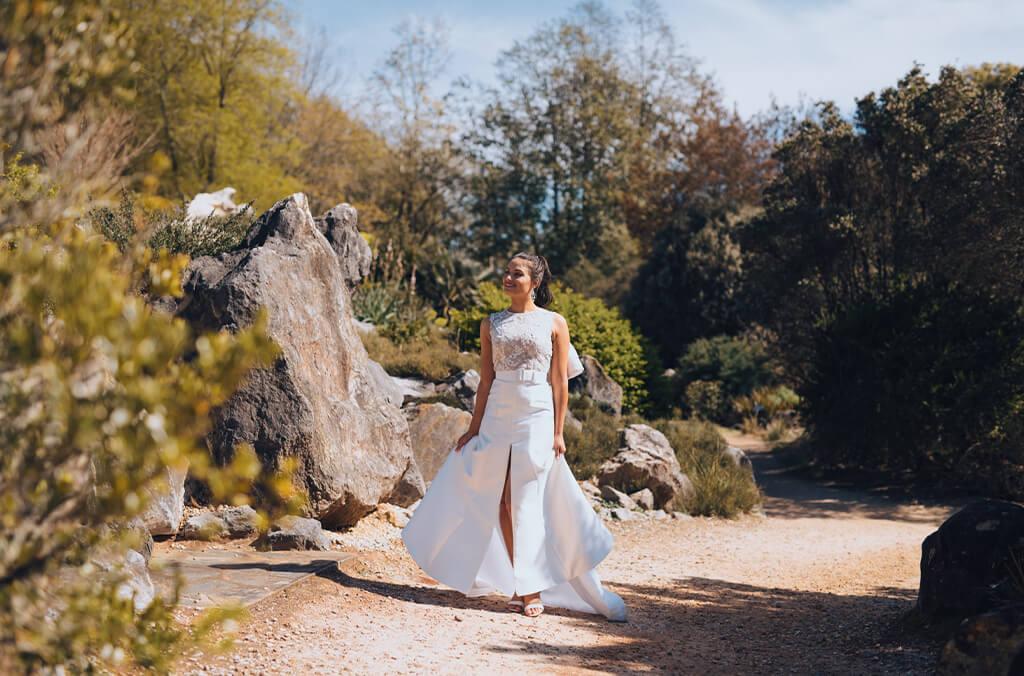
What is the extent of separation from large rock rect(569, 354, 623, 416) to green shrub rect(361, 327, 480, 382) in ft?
5.17

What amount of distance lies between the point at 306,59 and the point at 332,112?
2.97m

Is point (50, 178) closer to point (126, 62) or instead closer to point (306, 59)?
point (126, 62)

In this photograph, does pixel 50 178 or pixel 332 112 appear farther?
pixel 332 112

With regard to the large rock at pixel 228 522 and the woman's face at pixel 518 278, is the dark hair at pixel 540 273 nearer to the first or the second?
the woman's face at pixel 518 278

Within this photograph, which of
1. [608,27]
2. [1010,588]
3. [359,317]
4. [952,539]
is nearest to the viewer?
[1010,588]

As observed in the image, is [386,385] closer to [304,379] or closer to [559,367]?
[304,379]

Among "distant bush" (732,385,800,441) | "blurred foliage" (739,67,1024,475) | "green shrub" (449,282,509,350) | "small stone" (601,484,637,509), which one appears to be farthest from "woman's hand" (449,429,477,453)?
"distant bush" (732,385,800,441)

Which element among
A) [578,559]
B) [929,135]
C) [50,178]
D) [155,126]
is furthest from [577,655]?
[155,126]

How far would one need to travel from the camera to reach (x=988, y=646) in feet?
14.1

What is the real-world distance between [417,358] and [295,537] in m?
5.84

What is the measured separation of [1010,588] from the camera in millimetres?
5230

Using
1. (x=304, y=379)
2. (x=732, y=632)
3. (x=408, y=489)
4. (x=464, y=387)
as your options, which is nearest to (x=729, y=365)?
(x=464, y=387)

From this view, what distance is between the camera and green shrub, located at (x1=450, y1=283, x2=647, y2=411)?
17109 millimetres

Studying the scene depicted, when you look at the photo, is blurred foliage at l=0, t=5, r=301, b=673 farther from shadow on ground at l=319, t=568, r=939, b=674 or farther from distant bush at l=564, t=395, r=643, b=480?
distant bush at l=564, t=395, r=643, b=480
